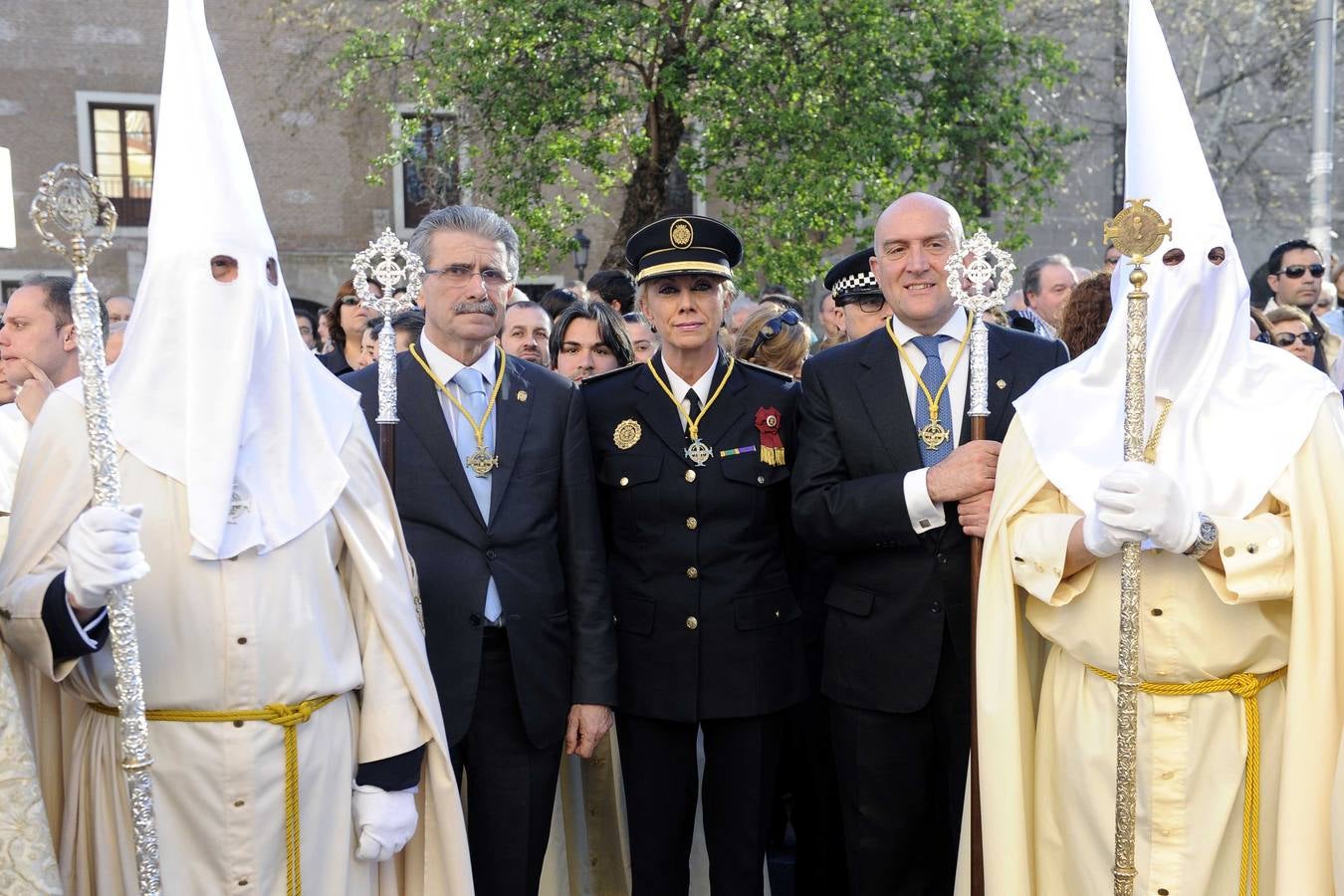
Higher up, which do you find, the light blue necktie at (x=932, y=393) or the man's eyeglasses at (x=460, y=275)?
the man's eyeglasses at (x=460, y=275)

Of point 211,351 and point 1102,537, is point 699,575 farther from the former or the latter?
point 211,351

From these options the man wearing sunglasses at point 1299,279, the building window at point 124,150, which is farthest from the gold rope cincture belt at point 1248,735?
the building window at point 124,150

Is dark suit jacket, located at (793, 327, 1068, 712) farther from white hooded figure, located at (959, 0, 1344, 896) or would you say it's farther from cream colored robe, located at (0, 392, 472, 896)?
cream colored robe, located at (0, 392, 472, 896)

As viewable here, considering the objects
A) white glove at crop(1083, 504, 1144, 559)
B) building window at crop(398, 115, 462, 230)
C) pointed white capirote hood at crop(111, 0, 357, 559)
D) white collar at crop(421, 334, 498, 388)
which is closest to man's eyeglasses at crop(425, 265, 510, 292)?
white collar at crop(421, 334, 498, 388)

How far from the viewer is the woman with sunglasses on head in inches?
271

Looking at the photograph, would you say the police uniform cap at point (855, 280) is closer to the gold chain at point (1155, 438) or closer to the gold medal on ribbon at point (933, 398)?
the gold medal on ribbon at point (933, 398)

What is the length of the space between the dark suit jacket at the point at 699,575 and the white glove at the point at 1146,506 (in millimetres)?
1382

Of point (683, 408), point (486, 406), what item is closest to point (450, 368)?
point (486, 406)

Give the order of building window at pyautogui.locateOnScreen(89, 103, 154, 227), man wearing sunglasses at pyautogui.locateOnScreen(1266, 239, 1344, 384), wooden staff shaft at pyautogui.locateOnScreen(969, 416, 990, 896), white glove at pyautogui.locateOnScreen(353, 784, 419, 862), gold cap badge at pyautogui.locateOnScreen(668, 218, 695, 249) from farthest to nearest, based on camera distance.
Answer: building window at pyautogui.locateOnScreen(89, 103, 154, 227) → man wearing sunglasses at pyautogui.locateOnScreen(1266, 239, 1344, 384) → gold cap badge at pyautogui.locateOnScreen(668, 218, 695, 249) → wooden staff shaft at pyautogui.locateOnScreen(969, 416, 990, 896) → white glove at pyautogui.locateOnScreen(353, 784, 419, 862)

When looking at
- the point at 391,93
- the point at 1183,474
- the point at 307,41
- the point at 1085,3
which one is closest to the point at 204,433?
the point at 1183,474

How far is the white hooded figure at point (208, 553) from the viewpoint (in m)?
3.07

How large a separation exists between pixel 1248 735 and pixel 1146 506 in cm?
71

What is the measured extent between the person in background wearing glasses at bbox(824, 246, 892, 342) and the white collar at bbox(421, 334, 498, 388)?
190 centimetres

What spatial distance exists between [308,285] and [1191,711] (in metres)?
18.3
